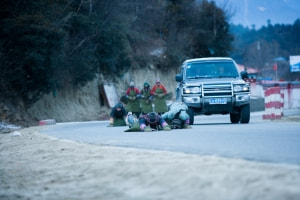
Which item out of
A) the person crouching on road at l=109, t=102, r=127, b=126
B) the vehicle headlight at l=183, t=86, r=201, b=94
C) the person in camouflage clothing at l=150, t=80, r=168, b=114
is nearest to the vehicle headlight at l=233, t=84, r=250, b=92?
the vehicle headlight at l=183, t=86, r=201, b=94

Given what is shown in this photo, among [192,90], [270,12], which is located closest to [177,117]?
[192,90]

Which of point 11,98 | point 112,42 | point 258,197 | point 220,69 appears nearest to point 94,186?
point 258,197

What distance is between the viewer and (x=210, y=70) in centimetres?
1755

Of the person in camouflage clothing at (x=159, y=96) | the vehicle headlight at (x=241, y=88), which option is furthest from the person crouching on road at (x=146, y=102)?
the vehicle headlight at (x=241, y=88)

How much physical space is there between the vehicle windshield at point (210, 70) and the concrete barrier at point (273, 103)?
2.41 metres

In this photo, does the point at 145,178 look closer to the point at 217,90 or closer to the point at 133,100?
the point at 217,90

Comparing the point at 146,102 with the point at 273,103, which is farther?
the point at 146,102

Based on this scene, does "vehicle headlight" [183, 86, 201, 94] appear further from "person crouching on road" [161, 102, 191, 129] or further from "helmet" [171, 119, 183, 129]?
"helmet" [171, 119, 183, 129]

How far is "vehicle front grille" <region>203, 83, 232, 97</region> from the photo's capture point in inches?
653

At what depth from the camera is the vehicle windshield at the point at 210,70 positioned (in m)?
17.5

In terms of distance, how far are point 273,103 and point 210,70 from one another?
342 centimetres

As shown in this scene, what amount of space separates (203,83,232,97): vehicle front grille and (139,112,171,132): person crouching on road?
3.53 metres

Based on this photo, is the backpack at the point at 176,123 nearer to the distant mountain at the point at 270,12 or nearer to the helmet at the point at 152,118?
the helmet at the point at 152,118

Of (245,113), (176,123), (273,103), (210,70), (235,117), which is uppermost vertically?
(210,70)
